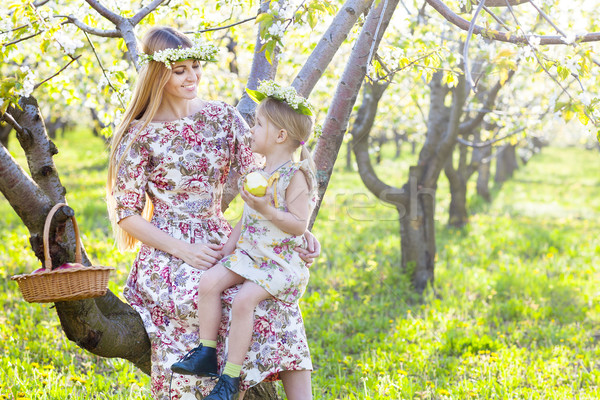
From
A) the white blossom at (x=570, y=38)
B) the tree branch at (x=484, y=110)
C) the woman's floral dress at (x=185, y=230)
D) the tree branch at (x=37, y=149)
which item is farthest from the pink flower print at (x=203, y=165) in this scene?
the tree branch at (x=484, y=110)

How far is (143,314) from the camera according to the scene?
7.80ft

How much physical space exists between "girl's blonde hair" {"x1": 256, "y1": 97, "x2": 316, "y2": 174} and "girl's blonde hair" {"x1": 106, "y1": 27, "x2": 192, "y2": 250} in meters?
0.45

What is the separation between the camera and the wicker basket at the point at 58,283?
1894 millimetres

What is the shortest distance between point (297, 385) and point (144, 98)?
1.40 meters

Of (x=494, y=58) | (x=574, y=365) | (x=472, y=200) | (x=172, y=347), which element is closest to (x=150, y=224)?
(x=172, y=347)

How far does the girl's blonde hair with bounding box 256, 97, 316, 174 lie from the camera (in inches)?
93.7

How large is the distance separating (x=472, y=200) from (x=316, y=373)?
8.83 meters

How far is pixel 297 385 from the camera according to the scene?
2322mm

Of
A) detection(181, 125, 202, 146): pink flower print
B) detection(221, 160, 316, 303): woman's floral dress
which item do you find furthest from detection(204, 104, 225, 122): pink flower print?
detection(221, 160, 316, 303): woman's floral dress

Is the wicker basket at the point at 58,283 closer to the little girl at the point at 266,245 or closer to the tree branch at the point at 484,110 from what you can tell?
the little girl at the point at 266,245

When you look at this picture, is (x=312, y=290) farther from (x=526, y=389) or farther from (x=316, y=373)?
(x=526, y=389)

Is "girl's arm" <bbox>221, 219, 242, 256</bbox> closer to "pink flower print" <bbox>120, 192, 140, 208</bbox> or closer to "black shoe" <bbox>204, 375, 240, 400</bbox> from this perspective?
"pink flower print" <bbox>120, 192, 140, 208</bbox>

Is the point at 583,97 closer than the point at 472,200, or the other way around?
the point at 583,97

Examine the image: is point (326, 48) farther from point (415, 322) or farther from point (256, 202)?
point (415, 322)
